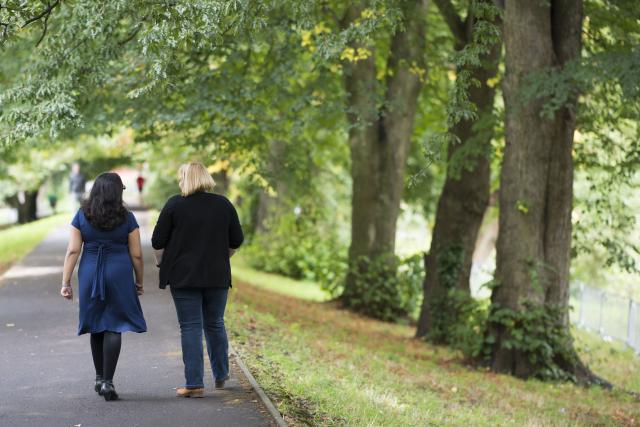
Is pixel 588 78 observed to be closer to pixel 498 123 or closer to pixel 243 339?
pixel 498 123

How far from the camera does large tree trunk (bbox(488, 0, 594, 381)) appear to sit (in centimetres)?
1317

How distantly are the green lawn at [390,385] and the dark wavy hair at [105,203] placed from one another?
2.09 m

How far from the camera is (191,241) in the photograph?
7.47m

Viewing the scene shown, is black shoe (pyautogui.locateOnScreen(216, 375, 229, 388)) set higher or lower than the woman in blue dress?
lower

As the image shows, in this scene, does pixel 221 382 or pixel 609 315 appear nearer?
pixel 221 382

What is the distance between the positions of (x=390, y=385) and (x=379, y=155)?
1164 cm

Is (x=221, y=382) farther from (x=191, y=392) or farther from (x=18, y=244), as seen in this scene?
(x=18, y=244)

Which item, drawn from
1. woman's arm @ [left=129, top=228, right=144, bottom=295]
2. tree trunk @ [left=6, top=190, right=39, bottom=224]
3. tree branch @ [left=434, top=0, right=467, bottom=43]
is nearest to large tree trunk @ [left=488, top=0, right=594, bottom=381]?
tree branch @ [left=434, top=0, right=467, bottom=43]

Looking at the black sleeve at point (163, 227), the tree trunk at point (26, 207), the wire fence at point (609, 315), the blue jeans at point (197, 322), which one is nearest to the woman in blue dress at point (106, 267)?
the black sleeve at point (163, 227)

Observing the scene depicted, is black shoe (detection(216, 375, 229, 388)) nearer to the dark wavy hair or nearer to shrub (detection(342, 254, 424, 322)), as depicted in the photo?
the dark wavy hair

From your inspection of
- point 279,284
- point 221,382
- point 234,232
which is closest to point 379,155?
point 279,284

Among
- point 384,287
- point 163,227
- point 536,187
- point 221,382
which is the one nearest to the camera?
point 163,227

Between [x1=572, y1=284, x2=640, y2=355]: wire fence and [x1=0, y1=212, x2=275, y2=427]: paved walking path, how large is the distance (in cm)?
1124

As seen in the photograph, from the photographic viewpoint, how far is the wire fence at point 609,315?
20.3 meters
